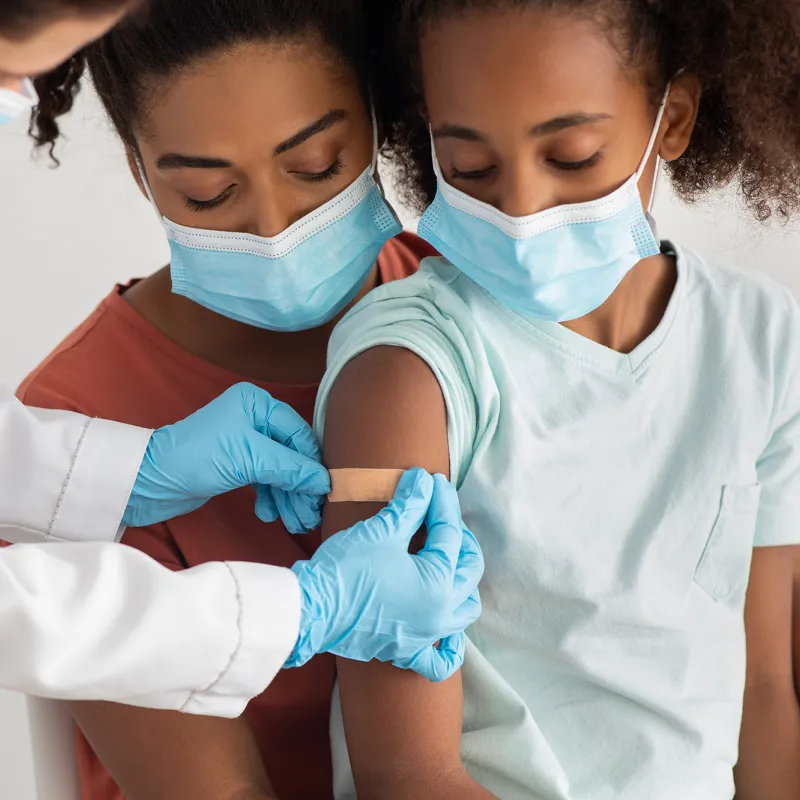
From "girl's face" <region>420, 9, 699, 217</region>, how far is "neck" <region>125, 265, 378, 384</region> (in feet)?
1.62

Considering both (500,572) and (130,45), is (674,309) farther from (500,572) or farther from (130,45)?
(130,45)

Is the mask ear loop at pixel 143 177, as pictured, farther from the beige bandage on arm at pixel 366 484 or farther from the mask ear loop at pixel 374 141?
the beige bandage on arm at pixel 366 484

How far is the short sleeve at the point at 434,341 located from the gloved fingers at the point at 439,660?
0.21m

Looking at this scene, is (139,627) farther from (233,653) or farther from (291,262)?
(291,262)

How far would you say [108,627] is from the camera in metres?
1.20

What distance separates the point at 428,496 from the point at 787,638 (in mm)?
662

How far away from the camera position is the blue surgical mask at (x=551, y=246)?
1.38 metres

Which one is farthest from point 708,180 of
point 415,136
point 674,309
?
point 415,136

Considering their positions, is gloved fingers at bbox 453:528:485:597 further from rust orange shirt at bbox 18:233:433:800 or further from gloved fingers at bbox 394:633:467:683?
rust orange shirt at bbox 18:233:433:800

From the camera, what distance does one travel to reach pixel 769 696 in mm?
1602

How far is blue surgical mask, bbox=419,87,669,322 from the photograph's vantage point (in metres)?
1.38

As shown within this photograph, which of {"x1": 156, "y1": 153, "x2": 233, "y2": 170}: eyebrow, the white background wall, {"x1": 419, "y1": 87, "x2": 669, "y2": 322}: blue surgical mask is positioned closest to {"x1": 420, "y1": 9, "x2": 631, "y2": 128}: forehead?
{"x1": 419, "y1": 87, "x2": 669, "y2": 322}: blue surgical mask

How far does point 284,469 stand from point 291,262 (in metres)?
0.32

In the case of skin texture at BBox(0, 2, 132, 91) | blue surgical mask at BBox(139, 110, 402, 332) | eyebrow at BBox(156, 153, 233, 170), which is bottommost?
blue surgical mask at BBox(139, 110, 402, 332)
